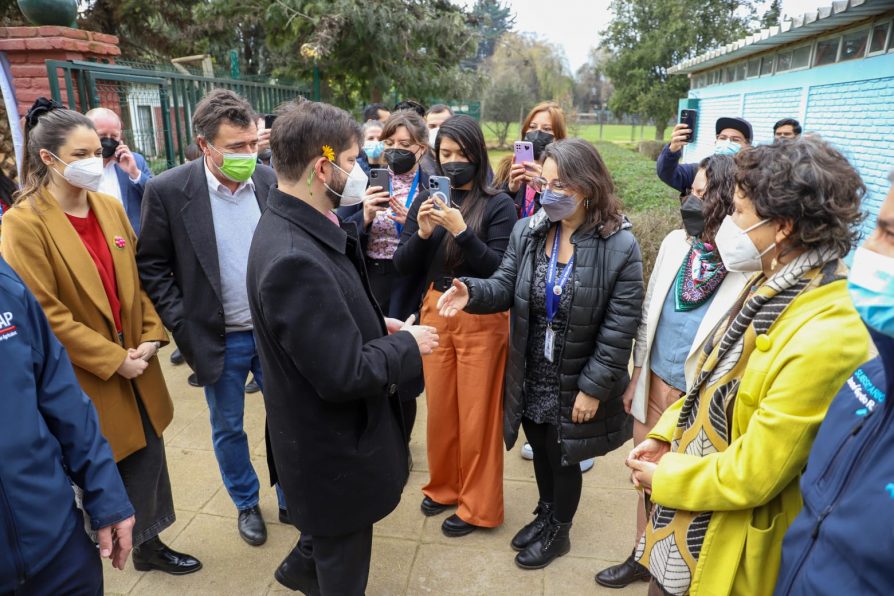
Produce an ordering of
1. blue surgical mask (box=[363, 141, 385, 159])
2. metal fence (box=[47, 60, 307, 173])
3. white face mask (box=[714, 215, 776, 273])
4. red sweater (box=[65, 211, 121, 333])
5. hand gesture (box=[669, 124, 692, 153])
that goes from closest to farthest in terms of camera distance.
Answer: white face mask (box=[714, 215, 776, 273]) → red sweater (box=[65, 211, 121, 333]) → hand gesture (box=[669, 124, 692, 153]) → blue surgical mask (box=[363, 141, 385, 159]) → metal fence (box=[47, 60, 307, 173])

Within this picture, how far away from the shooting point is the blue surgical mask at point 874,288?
1.12 meters

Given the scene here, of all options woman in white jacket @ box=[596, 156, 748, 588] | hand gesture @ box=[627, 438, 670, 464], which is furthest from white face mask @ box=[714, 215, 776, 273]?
hand gesture @ box=[627, 438, 670, 464]

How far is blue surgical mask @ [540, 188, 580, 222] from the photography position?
264cm

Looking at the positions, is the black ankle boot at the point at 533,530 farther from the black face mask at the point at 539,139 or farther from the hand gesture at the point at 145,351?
the black face mask at the point at 539,139

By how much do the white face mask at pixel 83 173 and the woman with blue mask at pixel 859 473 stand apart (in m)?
2.73

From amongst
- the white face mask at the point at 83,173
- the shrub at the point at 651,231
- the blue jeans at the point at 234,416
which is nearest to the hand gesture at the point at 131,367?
the blue jeans at the point at 234,416

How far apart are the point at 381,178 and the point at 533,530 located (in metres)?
2.05

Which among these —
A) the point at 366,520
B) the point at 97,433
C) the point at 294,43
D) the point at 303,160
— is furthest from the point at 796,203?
the point at 294,43

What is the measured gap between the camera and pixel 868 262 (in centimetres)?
117

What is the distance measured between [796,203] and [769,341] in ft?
1.25

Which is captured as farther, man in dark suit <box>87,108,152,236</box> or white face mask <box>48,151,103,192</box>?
man in dark suit <box>87,108,152,236</box>

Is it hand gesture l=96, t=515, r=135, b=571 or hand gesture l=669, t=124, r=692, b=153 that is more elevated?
hand gesture l=669, t=124, r=692, b=153

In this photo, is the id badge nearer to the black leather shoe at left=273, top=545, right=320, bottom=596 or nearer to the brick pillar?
the black leather shoe at left=273, top=545, right=320, bottom=596

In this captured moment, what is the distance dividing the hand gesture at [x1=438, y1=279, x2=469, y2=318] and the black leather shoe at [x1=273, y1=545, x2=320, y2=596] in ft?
3.92
